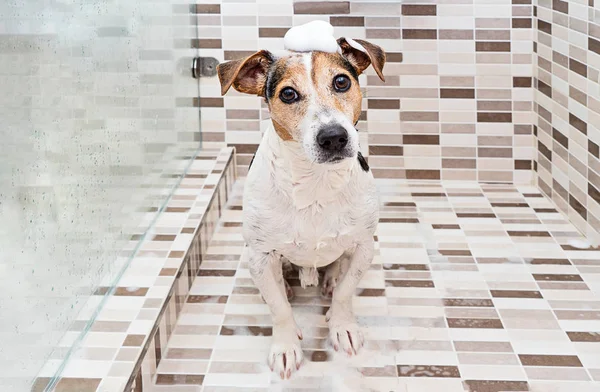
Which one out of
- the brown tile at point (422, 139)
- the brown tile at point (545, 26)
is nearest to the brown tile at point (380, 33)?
the brown tile at point (422, 139)

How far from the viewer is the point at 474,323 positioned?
1.98 m

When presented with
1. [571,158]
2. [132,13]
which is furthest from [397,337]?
[132,13]

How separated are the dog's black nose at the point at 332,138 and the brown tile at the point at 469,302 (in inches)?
27.4

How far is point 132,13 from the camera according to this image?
232 cm

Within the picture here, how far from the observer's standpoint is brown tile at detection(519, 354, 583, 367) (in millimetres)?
1786

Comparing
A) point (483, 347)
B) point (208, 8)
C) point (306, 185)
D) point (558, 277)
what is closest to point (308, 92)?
point (306, 185)

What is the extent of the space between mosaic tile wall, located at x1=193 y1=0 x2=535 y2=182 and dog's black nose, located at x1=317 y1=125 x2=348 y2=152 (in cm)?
139

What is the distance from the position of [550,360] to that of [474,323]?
23 centimetres

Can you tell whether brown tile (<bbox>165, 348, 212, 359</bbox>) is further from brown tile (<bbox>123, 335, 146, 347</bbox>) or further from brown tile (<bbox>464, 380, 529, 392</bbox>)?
brown tile (<bbox>464, 380, 529, 392</bbox>)

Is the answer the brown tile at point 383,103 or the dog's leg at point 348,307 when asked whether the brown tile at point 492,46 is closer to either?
the brown tile at point 383,103

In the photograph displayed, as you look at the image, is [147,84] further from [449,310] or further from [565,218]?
[565,218]

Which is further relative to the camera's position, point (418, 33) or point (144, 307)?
point (418, 33)

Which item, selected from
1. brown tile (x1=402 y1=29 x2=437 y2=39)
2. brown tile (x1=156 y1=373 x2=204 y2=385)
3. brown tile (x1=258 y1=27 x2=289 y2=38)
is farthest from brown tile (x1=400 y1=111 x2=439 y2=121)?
brown tile (x1=156 y1=373 x2=204 y2=385)

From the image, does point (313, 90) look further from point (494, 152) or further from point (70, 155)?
point (494, 152)
